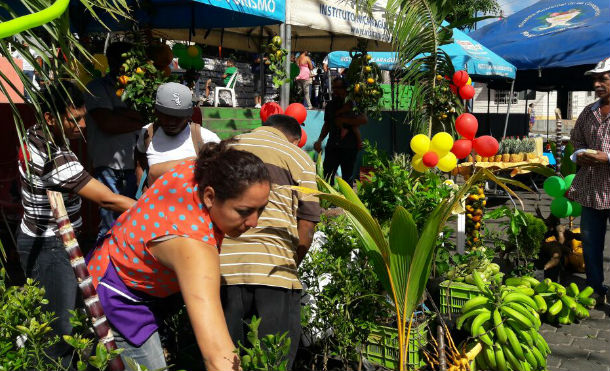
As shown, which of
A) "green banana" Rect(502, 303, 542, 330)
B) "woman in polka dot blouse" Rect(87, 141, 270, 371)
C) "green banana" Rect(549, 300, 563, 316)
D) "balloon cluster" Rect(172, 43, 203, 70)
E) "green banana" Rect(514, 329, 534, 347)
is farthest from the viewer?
"balloon cluster" Rect(172, 43, 203, 70)

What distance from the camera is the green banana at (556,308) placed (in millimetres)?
4895

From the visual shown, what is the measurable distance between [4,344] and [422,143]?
11.0ft

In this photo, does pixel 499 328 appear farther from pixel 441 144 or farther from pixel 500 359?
pixel 441 144

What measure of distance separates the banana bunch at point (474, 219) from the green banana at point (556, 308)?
877 millimetres


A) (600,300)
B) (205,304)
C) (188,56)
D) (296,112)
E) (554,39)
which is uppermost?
(554,39)

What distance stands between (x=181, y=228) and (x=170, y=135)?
2317 millimetres

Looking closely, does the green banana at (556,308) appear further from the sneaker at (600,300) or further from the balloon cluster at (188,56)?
the balloon cluster at (188,56)

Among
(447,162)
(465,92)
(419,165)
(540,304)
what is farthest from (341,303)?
(465,92)

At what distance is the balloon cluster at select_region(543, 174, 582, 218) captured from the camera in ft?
19.7

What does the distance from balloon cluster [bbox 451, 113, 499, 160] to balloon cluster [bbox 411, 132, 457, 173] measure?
0.32 metres

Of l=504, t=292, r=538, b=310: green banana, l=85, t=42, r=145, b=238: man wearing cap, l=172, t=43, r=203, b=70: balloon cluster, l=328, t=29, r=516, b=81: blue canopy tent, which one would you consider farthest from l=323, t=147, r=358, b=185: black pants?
l=504, t=292, r=538, b=310: green banana

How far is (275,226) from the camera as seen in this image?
2.81 m

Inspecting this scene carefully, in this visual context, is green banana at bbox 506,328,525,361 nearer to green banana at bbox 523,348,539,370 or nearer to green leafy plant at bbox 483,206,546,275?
green banana at bbox 523,348,539,370

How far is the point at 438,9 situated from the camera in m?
6.86
